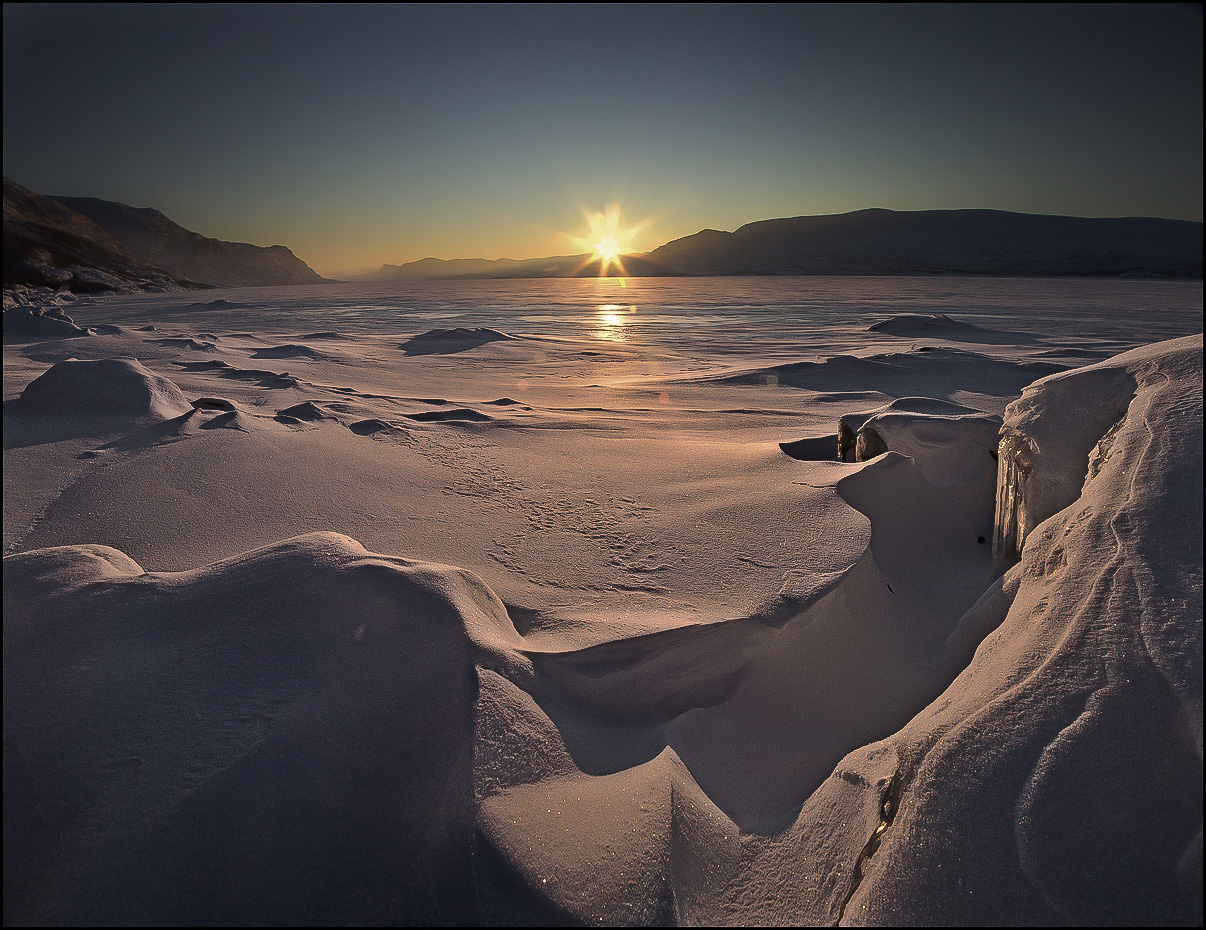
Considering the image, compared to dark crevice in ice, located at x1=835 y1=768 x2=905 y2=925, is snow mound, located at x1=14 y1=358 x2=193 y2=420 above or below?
above

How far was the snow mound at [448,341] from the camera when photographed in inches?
383

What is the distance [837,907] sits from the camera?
39.3 inches

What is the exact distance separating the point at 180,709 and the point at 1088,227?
103m

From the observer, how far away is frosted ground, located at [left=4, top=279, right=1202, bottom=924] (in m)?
0.92

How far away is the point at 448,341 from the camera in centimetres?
1071

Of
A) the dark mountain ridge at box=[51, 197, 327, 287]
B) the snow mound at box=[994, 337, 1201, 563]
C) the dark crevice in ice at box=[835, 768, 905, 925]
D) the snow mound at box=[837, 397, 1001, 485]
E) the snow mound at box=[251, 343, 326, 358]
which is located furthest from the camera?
the dark mountain ridge at box=[51, 197, 327, 287]

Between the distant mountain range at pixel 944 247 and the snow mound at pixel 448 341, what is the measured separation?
6023 centimetres

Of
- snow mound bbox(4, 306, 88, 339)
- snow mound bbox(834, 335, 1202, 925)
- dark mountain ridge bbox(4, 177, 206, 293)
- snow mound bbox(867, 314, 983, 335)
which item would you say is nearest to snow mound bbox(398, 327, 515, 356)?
snow mound bbox(4, 306, 88, 339)

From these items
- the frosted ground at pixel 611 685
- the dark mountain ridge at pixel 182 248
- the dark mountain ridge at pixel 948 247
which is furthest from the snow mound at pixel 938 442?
the dark mountain ridge at pixel 182 248

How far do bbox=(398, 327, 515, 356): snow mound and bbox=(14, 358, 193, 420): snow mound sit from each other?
20.1 ft

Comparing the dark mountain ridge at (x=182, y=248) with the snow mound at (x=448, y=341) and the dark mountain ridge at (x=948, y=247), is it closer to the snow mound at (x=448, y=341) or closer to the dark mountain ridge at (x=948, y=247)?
the dark mountain ridge at (x=948, y=247)

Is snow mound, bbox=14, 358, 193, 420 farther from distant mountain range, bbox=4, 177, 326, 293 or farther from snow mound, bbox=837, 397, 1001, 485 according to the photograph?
distant mountain range, bbox=4, 177, 326, 293

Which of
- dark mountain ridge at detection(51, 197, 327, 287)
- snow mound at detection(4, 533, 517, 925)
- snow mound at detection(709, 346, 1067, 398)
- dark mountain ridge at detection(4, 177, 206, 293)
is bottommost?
snow mound at detection(4, 533, 517, 925)

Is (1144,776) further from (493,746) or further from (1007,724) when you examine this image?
(493,746)
